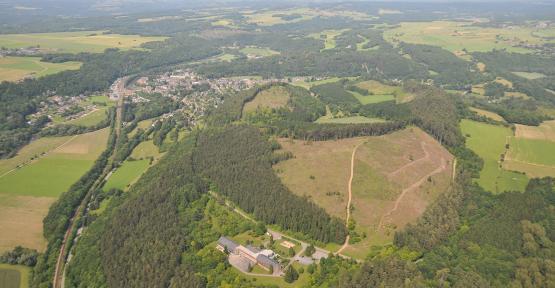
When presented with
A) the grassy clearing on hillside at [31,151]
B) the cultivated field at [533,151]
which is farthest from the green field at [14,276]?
the cultivated field at [533,151]

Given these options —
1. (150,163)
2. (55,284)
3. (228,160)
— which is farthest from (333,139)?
(55,284)

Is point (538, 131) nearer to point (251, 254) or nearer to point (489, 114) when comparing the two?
point (489, 114)

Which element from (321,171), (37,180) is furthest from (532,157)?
(37,180)

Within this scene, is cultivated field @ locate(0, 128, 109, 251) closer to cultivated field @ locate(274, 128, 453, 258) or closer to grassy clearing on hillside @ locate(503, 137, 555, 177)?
cultivated field @ locate(274, 128, 453, 258)

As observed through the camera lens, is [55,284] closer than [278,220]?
Yes

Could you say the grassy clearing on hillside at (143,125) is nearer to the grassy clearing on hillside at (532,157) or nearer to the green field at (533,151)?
the grassy clearing on hillside at (532,157)

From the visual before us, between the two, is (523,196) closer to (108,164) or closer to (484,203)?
(484,203)
